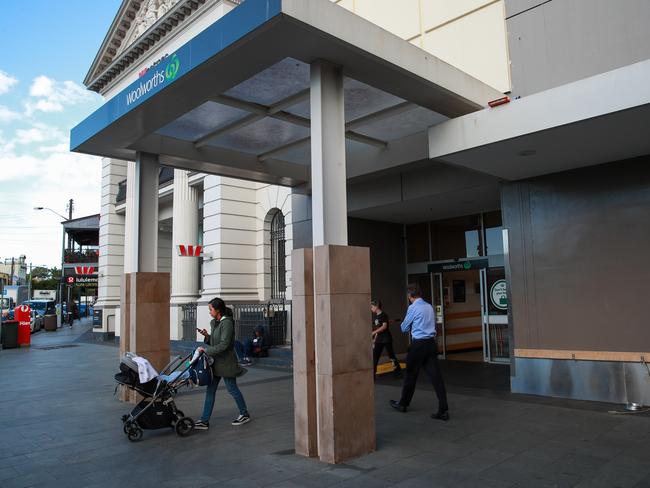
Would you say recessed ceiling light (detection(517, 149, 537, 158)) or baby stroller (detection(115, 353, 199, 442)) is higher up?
recessed ceiling light (detection(517, 149, 537, 158))

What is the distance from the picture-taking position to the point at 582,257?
8.69 m

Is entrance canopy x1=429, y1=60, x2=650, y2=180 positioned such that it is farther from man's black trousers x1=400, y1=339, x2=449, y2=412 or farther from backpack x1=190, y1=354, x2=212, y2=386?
backpack x1=190, y1=354, x2=212, y2=386

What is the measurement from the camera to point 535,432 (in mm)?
6691

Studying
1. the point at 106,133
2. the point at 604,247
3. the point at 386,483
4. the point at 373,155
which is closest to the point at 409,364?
the point at 386,483

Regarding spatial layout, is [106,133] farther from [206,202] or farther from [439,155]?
[206,202]

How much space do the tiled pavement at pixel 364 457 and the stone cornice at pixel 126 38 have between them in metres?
15.4

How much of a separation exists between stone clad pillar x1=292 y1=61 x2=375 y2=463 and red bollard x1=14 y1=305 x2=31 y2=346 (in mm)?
20704

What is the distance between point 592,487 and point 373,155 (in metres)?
7.30

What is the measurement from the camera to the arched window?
19.2 meters

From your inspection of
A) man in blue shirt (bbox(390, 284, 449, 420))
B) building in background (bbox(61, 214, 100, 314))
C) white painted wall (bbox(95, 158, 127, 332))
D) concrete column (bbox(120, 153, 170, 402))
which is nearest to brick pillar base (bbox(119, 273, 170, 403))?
concrete column (bbox(120, 153, 170, 402))

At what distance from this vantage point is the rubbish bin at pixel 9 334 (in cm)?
2175

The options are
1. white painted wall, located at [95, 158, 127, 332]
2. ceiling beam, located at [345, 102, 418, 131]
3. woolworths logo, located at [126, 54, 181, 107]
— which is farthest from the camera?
white painted wall, located at [95, 158, 127, 332]

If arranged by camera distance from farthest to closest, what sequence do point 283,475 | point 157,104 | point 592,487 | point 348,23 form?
point 157,104 < point 348,23 < point 283,475 < point 592,487

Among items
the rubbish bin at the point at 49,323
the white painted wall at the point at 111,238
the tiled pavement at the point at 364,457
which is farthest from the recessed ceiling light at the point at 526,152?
the rubbish bin at the point at 49,323
